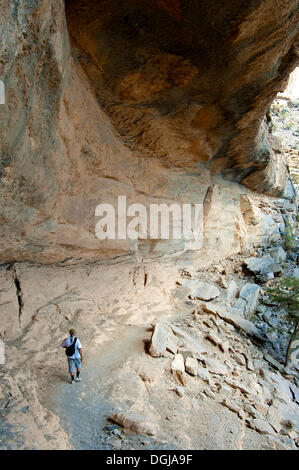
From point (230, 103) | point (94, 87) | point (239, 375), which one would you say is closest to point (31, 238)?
point (94, 87)

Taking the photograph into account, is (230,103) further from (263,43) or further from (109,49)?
(109,49)

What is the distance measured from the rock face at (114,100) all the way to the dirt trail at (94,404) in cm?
262

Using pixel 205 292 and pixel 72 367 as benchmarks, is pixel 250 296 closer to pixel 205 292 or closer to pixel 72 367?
pixel 205 292

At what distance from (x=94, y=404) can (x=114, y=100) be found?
596cm

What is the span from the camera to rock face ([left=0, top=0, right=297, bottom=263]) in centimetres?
383

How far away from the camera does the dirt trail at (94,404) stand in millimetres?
3145

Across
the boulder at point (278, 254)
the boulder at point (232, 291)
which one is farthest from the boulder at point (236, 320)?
the boulder at point (278, 254)

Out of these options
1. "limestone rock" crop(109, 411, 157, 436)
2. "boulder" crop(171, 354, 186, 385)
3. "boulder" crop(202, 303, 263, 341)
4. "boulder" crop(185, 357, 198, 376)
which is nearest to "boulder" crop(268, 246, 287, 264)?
"boulder" crop(202, 303, 263, 341)

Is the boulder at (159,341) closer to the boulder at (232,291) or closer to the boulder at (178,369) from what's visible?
the boulder at (178,369)

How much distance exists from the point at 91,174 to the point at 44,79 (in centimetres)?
263

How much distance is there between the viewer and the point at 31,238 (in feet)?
18.3

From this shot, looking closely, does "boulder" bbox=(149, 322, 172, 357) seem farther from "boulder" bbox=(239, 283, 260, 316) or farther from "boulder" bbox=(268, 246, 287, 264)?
"boulder" bbox=(268, 246, 287, 264)

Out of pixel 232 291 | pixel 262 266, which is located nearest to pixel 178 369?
pixel 232 291

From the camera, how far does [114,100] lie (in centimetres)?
623
